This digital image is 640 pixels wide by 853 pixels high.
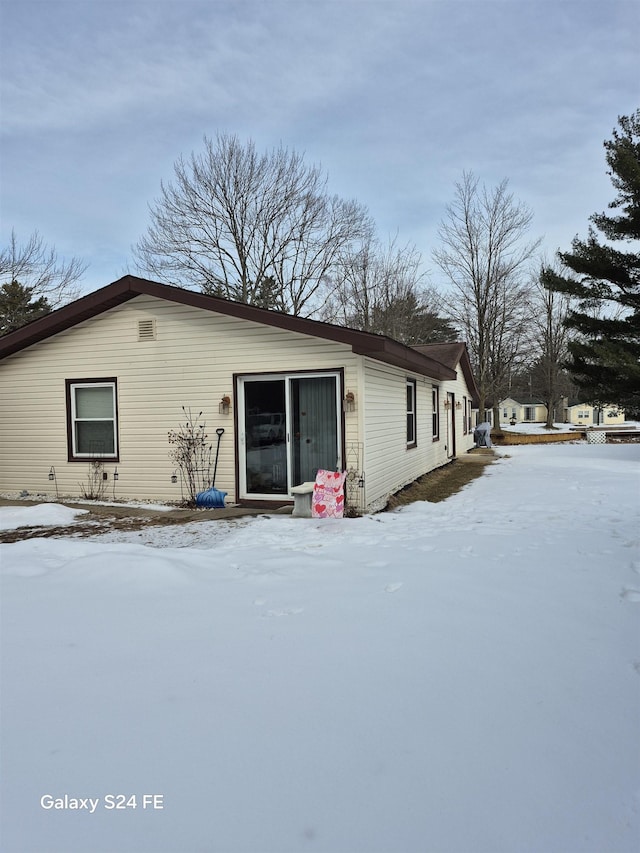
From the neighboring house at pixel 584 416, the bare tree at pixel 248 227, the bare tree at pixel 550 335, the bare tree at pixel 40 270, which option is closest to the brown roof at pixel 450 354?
the bare tree at pixel 248 227

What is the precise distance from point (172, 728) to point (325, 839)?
82cm

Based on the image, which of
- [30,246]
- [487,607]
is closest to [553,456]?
[487,607]

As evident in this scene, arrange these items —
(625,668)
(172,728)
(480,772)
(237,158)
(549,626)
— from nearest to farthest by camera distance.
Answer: (480,772)
(172,728)
(625,668)
(549,626)
(237,158)

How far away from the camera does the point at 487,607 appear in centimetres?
347

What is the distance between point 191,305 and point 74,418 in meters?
3.16

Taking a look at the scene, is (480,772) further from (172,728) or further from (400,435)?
(400,435)

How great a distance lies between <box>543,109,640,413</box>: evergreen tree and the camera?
16.4m

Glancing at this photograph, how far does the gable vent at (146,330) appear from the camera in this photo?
9.00 metres

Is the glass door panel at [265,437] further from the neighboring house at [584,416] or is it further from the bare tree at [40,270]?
the neighboring house at [584,416]

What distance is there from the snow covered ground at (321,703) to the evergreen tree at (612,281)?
47.6ft

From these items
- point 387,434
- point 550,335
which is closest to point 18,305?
point 387,434

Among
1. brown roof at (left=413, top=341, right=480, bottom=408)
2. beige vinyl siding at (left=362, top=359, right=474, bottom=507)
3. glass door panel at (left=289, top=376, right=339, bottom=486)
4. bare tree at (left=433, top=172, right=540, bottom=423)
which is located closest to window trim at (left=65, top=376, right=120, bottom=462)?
glass door panel at (left=289, top=376, right=339, bottom=486)

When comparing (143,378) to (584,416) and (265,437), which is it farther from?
(584,416)

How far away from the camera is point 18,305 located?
77.4 ft
